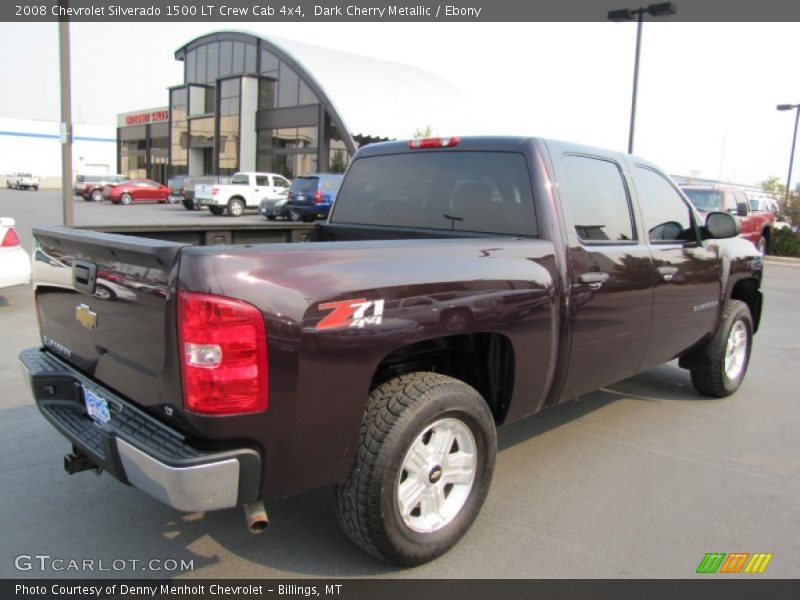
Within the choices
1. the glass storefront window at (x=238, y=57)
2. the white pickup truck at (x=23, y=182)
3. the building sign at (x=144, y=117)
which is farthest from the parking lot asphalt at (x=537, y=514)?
the building sign at (x=144, y=117)

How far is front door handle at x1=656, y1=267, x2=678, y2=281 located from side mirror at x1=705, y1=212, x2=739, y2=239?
0.60 m

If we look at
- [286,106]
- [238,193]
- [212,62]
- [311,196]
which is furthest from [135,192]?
[311,196]

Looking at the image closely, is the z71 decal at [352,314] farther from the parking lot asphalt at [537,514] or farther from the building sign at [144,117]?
the building sign at [144,117]

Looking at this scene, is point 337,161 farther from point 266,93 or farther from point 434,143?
point 434,143

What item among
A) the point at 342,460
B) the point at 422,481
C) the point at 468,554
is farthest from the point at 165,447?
→ the point at 468,554

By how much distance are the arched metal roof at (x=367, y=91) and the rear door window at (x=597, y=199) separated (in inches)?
1399

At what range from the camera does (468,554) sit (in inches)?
119

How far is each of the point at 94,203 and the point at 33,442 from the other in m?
39.8

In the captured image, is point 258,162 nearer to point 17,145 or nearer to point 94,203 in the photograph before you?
point 94,203

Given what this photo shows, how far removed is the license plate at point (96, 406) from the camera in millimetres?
2740

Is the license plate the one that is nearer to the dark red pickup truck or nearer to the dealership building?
the dark red pickup truck

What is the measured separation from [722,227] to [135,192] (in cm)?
3959

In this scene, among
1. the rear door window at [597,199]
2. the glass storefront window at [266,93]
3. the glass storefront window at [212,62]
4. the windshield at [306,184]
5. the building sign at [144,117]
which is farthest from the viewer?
the building sign at [144,117]

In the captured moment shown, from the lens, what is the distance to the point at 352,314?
249 centimetres
